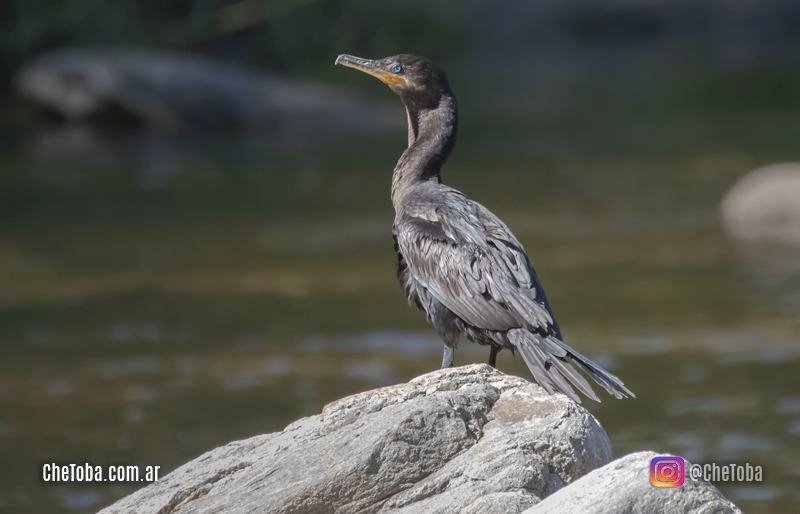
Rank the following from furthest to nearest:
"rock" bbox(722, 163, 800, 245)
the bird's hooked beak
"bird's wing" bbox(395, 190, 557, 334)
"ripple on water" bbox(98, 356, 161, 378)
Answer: "rock" bbox(722, 163, 800, 245)
"ripple on water" bbox(98, 356, 161, 378)
the bird's hooked beak
"bird's wing" bbox(395, 190, 557, 334)

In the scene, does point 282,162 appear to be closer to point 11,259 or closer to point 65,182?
point 65,182

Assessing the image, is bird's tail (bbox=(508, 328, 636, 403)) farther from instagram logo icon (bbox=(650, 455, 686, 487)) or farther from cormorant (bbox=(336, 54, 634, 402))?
instagram logo icon (bbox=(650, 455, 686, 487))

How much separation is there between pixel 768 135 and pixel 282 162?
664cm

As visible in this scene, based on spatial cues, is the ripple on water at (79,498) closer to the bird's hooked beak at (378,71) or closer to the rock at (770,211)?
the bird's hooked beak at (378,71)

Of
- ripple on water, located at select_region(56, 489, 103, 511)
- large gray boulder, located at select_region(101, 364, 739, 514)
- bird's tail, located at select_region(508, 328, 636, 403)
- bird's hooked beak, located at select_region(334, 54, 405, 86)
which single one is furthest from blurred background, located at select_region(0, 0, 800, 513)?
large gray boulder, located at select_region(101, 364, 739, 514)

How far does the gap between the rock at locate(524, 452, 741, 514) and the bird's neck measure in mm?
2184

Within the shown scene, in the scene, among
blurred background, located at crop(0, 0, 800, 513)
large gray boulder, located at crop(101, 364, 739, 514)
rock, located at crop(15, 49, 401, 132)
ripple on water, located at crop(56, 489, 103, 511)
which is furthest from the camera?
rock, located at crop(15, 49, 401, 132)

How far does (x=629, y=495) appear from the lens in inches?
182

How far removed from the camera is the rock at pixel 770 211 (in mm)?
15484

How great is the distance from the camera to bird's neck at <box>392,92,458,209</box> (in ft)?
22.3

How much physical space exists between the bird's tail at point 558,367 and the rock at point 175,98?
63.6 feet

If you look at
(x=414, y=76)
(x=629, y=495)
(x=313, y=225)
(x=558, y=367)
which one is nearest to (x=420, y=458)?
(x=558, y=367)

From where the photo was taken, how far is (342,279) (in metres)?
14.1

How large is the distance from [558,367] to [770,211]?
1044cm
